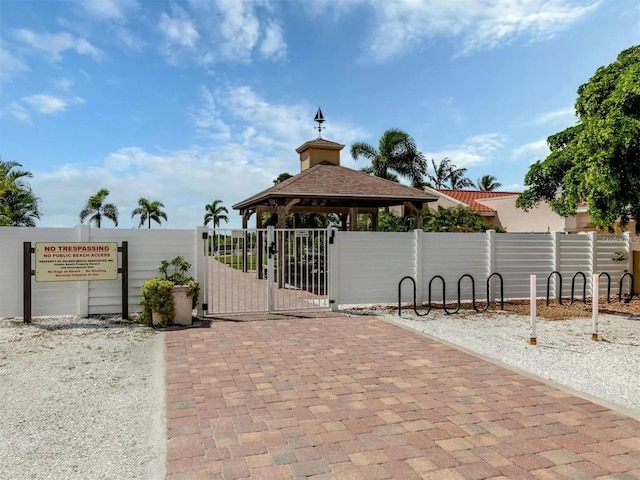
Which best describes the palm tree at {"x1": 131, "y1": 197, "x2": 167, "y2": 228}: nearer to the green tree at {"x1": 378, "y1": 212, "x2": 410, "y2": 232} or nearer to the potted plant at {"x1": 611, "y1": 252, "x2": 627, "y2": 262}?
the green tree at {"x1": 378, "y1": 212, "x2": 410, "y2": 232}

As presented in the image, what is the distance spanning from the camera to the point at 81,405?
14.4 ft

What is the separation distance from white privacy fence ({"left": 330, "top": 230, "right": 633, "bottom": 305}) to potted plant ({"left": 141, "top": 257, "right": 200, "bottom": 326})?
3110mm

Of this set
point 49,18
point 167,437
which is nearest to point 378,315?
point 167,437

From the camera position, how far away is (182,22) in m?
9.59

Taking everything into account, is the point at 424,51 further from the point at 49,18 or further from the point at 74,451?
the point at 74,451

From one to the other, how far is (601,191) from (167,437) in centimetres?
953

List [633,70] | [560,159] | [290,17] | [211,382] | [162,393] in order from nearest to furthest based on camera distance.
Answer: [162,393]
[211,382]
[633,70]
[290,17]
[560,159]

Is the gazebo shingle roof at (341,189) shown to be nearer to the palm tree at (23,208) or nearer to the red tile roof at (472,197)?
the palm tree at (23,208)

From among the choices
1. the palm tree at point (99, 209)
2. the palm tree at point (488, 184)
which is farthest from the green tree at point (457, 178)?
the palm tree at point (99, 209)

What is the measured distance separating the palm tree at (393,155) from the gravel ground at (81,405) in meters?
22.7

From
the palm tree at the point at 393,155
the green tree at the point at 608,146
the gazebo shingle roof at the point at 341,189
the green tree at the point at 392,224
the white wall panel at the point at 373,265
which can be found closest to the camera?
the green tree at the point at 608,146

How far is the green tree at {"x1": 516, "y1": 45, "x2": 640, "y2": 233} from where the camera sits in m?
8.93

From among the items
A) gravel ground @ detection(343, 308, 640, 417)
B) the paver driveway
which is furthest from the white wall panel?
the paver driveway

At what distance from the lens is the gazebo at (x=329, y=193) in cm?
1355
